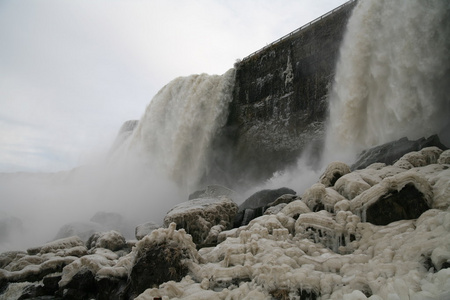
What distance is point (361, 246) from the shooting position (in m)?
5.80

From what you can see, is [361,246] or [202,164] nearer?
[361,246]

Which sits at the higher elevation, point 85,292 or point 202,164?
point 202,164

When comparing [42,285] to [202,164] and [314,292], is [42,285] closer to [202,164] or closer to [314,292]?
[314,292]

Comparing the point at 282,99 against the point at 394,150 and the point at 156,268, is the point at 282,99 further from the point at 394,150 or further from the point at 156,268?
the point at 156,268

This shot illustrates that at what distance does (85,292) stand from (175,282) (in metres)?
3.10

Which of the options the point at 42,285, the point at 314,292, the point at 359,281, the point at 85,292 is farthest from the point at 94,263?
the point at 359,281

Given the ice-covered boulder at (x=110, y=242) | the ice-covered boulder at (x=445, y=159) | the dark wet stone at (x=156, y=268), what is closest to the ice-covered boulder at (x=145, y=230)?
the ice-covered boulder at (x=110, y=242)

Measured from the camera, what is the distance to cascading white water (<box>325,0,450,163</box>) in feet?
39.7

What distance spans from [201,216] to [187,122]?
1239 cm

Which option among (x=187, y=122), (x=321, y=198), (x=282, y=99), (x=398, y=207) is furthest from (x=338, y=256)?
(x=187, y=122)

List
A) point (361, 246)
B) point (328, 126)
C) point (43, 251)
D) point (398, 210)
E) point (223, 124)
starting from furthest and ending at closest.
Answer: point (223, 124) → point (328, 126) → point (43, 251) → point (398, 210) → point (361, 246)

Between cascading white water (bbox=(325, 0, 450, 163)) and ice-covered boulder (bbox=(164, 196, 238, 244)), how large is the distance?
688cm

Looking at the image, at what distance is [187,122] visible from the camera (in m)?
22.8

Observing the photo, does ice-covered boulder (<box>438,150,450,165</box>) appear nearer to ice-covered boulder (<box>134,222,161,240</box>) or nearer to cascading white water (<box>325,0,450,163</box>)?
cascading white water (<box>325,0,450,163</box>)
